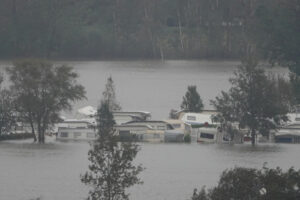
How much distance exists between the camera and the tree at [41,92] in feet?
119

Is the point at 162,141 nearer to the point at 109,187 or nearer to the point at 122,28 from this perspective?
the point at 109,187

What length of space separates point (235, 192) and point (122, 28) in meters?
68.8

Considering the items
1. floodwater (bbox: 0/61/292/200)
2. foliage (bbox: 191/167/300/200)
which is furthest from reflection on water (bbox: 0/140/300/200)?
foliage (bbox: 191/167/300/200)

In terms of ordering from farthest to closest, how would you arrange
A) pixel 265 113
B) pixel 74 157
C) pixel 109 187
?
pixel 265 113 < pixel 74 157 < pixel 109 187

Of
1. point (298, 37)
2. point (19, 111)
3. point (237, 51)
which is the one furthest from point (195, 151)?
point (237, 51)

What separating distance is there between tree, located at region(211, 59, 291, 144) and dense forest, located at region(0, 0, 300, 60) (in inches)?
1837

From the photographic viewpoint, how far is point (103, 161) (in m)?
21.0

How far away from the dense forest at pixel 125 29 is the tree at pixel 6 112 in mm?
47011

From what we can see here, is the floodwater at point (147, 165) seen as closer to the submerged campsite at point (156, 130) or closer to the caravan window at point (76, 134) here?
the submerged campsite at point (156, 130)

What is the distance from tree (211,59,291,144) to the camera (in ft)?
116

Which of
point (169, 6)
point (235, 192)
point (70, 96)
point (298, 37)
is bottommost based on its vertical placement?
point (235, 192)

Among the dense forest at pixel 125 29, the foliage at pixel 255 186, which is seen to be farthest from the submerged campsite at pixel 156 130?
the dense forest at pixel 125 29

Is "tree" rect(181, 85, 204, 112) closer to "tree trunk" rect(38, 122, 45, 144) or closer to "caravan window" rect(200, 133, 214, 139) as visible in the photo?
"caravan window" rect(200, 133, 214, 139)

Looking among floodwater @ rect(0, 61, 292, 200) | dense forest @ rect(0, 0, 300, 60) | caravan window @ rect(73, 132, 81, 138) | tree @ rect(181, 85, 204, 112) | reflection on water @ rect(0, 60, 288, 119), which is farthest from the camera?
dense forest @ rect(0, 0, 300, 60)
